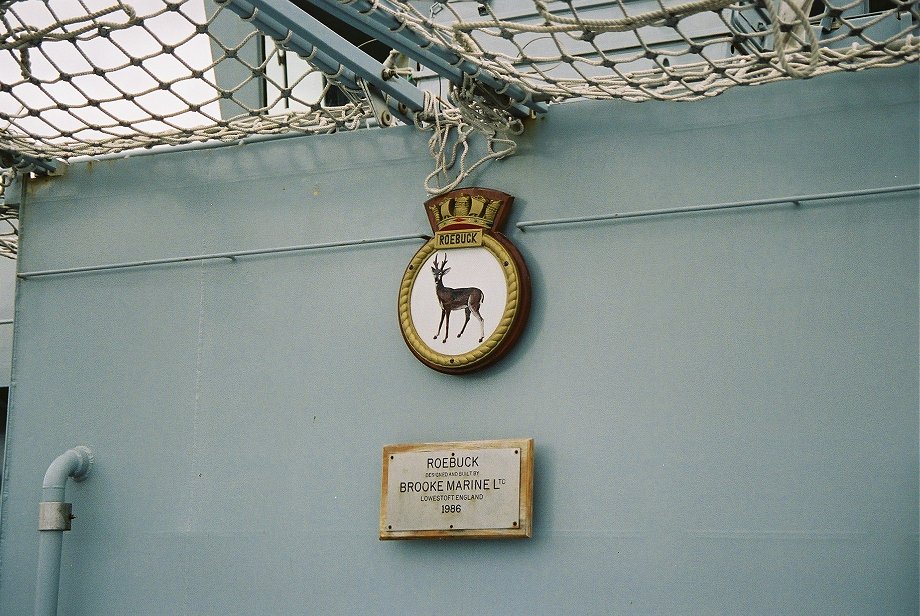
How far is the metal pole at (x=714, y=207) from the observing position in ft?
11.9

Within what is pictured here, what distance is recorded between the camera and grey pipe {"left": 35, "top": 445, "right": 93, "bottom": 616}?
13.9ft

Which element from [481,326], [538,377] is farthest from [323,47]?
[538,377]

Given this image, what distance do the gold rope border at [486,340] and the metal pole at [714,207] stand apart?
0.46ft

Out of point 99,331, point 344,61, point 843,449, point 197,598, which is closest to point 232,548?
point 197,598

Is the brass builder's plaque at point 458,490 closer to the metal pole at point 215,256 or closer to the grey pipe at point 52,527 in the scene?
the metal pole at point 215,256

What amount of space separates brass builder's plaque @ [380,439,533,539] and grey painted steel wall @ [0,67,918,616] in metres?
0.08

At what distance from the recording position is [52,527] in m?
4.29

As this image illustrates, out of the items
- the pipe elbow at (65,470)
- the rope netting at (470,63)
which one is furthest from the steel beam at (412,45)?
the pipe elbow at (65,470)

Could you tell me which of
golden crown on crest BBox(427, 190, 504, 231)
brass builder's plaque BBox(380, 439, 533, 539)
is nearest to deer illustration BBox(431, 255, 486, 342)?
golden crown on crest BBox(427, 190, 504, 231)

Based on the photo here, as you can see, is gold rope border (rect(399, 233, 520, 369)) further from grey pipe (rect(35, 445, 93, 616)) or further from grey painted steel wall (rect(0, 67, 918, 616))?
grey pipe (rect(35, 445, 93, 616))

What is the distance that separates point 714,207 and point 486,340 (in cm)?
82

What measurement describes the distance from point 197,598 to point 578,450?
1.41 metres

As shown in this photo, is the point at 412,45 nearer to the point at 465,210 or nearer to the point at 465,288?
the point at 465,210

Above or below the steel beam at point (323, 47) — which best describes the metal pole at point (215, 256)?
below
